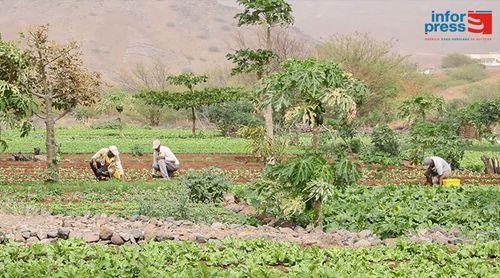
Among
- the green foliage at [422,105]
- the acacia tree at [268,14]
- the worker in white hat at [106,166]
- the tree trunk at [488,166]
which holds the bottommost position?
the tree trunk at [488,166]

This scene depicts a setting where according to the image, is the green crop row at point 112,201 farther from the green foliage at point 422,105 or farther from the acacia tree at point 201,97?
the acacia tree at point 201,97

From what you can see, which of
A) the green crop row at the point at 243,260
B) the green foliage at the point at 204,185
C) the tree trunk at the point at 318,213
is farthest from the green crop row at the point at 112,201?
the green crop row at the point at 243,260

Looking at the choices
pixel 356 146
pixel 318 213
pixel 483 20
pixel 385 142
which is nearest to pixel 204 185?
pixel 318 213

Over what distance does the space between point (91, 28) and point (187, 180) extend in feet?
411

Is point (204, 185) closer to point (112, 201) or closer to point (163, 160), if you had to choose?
point (112, 201)

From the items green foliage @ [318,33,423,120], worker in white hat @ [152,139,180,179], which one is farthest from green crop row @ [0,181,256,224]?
green foliage @ [318,33,423,120]

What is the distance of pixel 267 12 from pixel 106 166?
20.9 ft

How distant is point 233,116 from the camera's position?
126ft

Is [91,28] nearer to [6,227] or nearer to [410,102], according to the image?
[410,102]

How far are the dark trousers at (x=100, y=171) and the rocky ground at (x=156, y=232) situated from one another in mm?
5777

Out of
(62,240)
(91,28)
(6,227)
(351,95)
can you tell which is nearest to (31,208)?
(6,227)

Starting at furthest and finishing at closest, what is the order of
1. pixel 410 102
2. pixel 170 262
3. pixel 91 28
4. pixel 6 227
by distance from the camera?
pixel 91 28 < pixel 410 102 < pixel 6 227 < pixel 170 262

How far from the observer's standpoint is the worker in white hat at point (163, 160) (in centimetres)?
1836

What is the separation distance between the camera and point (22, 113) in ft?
58.3
